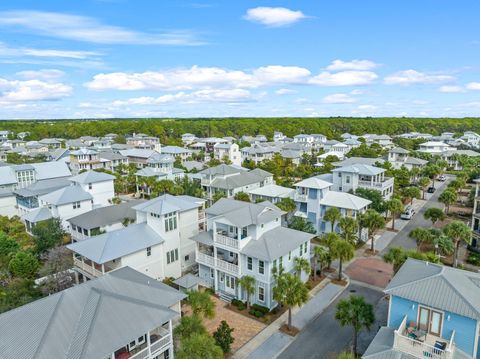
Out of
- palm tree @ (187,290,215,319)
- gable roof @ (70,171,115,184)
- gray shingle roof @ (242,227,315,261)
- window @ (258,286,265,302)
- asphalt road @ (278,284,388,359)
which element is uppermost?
gable roof @ (70,171,115,184)

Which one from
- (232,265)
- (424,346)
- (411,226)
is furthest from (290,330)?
(411,226)

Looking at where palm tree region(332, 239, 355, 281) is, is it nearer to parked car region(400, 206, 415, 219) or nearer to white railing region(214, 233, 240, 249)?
white railing region(214, 233, 240, 249)

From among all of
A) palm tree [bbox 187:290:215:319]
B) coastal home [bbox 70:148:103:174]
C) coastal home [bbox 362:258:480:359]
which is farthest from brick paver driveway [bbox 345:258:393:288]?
coastal home [bbox 70:148:103:174]

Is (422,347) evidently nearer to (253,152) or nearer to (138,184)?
(138,184)

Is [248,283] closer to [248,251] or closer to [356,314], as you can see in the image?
[248,251]

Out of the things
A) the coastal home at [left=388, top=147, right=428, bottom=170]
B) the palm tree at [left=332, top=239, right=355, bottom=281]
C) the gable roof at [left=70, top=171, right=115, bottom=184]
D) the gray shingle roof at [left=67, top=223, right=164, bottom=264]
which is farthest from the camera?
the coastal home at [left=388, top=147, right=428, bottom=170]

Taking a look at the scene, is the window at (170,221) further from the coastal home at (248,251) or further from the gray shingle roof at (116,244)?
the coastal home at (248,251)
